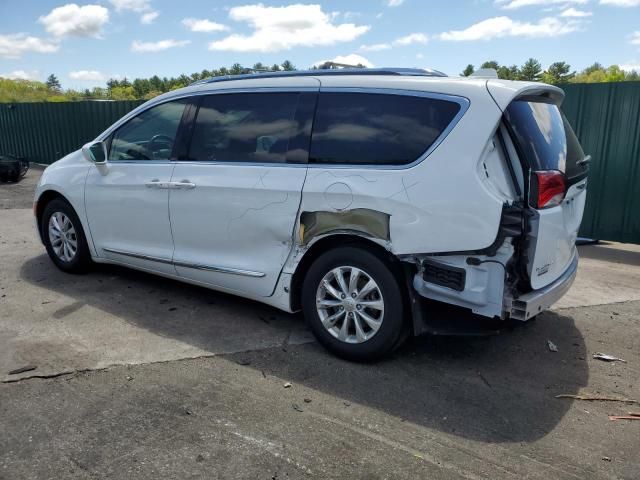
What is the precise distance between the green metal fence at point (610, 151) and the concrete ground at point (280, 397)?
9.43ft

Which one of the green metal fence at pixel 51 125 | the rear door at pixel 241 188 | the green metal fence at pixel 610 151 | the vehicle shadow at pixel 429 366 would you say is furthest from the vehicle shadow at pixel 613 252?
the green metal fence at pixel 51 125

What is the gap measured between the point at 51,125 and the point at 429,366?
1612 centimetres

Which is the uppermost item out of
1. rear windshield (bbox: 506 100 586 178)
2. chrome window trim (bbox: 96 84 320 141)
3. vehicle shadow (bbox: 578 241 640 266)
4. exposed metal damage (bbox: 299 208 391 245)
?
chrome window trim (bbox: 96 84 320 141)

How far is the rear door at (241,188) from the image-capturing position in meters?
3.94

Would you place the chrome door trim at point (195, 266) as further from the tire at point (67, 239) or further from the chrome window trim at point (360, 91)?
the chrome window trim at point (360, 91)

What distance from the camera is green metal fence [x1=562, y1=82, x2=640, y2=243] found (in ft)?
24.1

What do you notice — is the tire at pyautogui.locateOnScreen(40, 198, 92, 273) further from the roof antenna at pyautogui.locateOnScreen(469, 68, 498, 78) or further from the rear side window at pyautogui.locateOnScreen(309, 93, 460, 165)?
the roof antenna at pyautogui.locateOnScreen(469, 68, 498, 78)

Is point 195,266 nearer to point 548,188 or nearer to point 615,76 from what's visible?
point 548,188

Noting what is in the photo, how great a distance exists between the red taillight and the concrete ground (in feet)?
3.95

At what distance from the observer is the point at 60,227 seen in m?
5.59

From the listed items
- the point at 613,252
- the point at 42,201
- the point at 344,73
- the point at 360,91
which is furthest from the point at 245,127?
the point at 613,252

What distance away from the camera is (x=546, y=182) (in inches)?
129

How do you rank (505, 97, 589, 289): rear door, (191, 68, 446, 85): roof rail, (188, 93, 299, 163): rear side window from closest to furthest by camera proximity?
(505, 97, 589, 289): rear door → (191, 68, 446, 85): roof rail → (188, 93, 299, 163): rear side window

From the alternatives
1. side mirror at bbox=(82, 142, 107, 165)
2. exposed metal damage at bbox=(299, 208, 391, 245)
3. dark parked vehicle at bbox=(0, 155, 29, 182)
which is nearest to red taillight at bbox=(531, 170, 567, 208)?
exposed metal damage at bbox=(299, 208, 391, 245)
